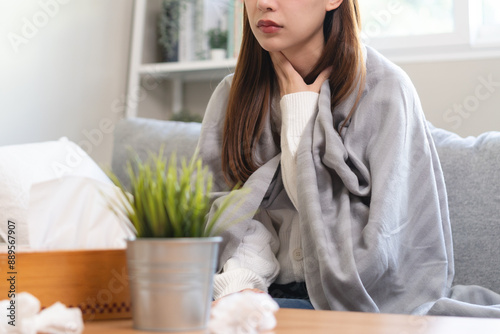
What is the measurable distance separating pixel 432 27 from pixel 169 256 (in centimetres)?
194

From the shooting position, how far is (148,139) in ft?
6.43

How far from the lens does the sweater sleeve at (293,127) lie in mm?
1333

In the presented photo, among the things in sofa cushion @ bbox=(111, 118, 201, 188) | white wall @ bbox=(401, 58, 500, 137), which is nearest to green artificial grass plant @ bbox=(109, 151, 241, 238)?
sofa cushion @ bbox=(111, 118, 201, 188)

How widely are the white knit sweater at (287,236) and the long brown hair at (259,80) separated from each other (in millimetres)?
77

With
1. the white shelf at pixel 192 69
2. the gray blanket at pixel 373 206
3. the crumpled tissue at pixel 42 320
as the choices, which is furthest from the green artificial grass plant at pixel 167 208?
the white shelf at pixel 192 69

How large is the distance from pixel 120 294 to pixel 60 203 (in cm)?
13

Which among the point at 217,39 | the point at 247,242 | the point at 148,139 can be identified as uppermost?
the point at 217,39

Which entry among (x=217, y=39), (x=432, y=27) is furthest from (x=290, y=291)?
(x=217, y=39)

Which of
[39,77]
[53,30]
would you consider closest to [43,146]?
[39,77]

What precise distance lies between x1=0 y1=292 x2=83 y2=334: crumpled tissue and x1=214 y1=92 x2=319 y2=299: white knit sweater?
0.68 m

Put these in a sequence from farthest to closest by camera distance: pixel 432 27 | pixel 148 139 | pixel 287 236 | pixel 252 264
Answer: pixel 432 27 < pixel 148 139 < pixel 287 236 < pixel 252 264

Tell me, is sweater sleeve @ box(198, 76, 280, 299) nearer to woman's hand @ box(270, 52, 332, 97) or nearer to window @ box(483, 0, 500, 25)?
woman's hand @ box(270, 52, 332, 97)

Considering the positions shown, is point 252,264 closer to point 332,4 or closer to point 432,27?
point 332,4

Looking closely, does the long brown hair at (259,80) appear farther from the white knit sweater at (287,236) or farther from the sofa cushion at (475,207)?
the sofa cushion at (475,207)
